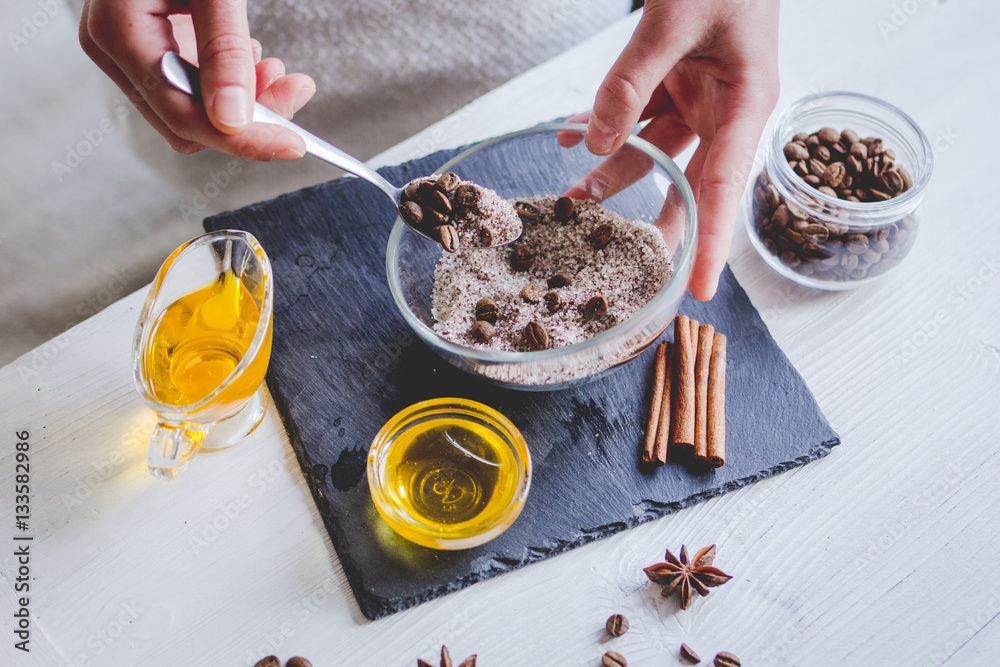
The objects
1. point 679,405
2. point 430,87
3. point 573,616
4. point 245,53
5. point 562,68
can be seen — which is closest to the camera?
point 245,53

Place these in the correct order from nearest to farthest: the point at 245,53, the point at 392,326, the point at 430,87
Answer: the point at 245,53
the point at 392,326
the point at 430,87

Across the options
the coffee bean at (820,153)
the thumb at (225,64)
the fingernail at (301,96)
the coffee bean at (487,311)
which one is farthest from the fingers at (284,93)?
the coffee bean at (820,153)

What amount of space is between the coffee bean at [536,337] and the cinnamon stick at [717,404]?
0.34 metres

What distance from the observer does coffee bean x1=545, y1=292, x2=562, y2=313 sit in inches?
47.9

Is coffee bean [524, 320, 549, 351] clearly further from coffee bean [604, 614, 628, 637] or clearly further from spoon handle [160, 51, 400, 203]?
coffee bean [604, 614, 628, 637]

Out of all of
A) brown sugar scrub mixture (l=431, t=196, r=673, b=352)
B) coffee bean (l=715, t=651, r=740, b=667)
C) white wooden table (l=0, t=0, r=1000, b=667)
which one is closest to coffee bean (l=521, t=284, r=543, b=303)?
brown sugar scrub mixture (l=431, t=196, r=673, b=352)

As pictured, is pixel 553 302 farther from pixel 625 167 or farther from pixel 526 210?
pixel 625 167

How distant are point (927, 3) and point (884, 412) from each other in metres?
1.05

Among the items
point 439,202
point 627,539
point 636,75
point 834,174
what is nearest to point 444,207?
point 439,202

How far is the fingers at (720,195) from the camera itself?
1.23 metres

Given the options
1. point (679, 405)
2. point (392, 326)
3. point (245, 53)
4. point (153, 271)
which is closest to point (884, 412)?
point (679, 405)

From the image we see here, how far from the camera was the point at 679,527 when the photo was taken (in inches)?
48.9

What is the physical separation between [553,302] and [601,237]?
A: 0.53 ft

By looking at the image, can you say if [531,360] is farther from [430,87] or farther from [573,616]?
[430,87]
